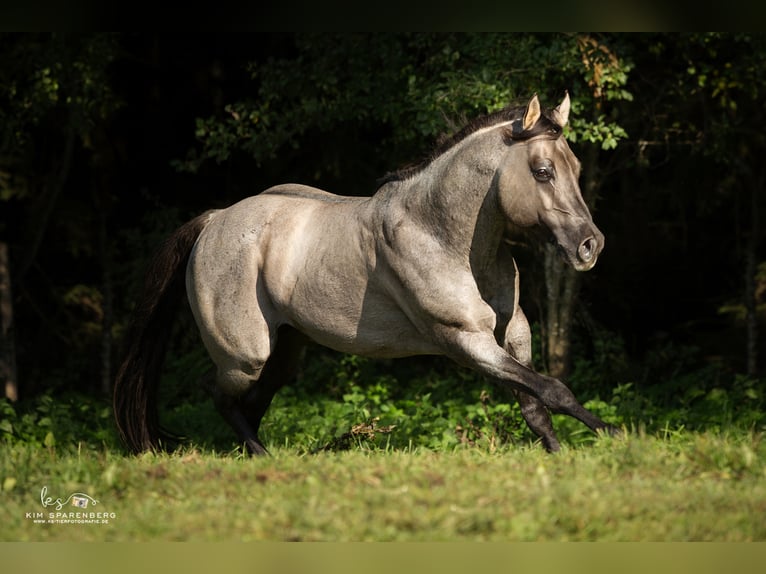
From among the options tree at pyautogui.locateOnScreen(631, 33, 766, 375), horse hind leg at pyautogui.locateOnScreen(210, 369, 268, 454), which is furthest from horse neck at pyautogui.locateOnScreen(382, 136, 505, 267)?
tree at pyautogui.locateOnScreen(631, 33, 766, 375)

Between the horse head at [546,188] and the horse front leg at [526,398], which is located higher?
the horse head at [546,188]

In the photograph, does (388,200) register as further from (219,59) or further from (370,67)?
(219,59)

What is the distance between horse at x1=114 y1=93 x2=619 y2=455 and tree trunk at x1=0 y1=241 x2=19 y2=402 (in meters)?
5.71

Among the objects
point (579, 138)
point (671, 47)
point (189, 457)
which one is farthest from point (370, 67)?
point (189, 457)

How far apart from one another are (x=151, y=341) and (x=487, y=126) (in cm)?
302

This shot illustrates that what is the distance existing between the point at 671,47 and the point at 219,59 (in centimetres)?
565

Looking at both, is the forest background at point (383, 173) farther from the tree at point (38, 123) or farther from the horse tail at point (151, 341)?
the horse tail at point (151, 341)

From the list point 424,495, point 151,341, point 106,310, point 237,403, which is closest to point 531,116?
point 424,495

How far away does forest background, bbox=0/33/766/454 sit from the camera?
9.70 metres

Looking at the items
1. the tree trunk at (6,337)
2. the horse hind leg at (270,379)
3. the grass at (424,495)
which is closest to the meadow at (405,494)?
the grass at (424,495)

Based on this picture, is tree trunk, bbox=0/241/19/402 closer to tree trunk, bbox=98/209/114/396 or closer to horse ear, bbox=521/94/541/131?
tree trunk, bbox=98/209/114/396

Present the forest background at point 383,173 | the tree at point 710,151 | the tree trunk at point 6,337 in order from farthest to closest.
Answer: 1. the tree trunk at point 6,337
2. the tree at point 710,151
3. the forest background at point 383,173

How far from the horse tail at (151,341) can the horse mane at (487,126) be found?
1687 mm

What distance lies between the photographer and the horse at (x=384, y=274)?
20.6ft
